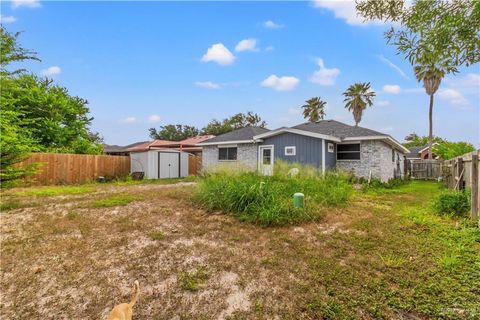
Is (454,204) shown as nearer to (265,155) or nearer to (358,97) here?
(265,155)

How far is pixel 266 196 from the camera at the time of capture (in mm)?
5488

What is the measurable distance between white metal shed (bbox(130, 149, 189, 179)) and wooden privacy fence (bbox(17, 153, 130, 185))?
68cm

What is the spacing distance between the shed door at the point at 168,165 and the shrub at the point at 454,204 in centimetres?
1379

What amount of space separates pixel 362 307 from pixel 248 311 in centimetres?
104

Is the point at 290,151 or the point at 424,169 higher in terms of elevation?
the point at 290,151

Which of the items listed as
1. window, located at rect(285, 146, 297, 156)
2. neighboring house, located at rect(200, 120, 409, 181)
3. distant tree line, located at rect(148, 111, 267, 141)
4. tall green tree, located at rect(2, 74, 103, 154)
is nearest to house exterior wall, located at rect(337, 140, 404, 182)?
neighboring house, located at rect(200, 120, 409, 181)

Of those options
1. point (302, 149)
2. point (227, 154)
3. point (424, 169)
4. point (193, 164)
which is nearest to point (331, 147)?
point (302, 149)

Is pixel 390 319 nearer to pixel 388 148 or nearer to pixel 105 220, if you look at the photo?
pixel 105 220

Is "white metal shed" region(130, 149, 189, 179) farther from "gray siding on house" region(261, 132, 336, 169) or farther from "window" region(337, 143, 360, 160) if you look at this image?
"window" region(337, 143, 360, 160)

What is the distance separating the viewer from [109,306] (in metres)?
2.43

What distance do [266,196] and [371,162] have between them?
882cm

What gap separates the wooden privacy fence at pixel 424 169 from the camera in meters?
17.9

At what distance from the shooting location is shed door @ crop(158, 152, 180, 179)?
15.8 metres

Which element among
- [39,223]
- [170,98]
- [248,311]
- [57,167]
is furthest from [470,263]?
[170,98]
